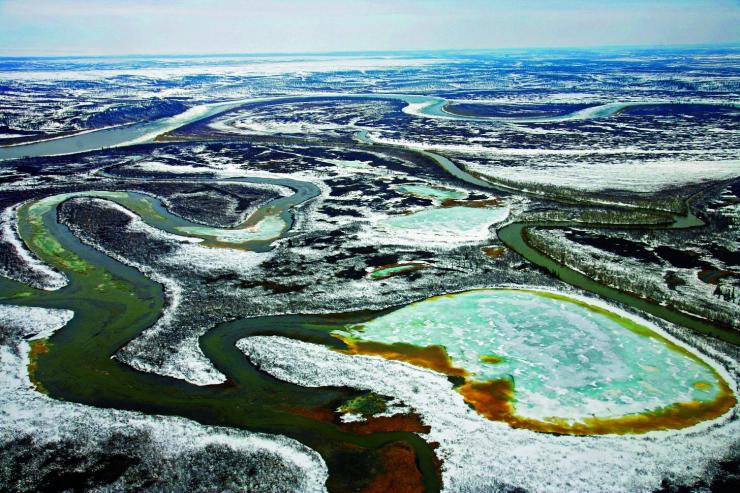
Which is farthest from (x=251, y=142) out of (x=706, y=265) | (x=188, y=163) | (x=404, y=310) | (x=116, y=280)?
(x=706, y=265)


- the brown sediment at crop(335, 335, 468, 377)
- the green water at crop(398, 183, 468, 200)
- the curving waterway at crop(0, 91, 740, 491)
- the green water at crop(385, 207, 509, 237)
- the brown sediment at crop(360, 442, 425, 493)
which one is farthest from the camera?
the green water at crop(398, 183, 468, 200)

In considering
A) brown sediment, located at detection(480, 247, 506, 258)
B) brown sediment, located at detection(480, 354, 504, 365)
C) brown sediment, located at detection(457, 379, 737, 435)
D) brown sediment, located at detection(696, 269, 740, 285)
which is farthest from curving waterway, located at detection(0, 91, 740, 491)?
brown sediment, located at detection(696, 269, 740, 285)

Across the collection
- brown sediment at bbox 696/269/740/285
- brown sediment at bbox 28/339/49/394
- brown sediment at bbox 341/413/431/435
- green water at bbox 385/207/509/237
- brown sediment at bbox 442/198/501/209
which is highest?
brown sediment at bbox 442/198/501/209

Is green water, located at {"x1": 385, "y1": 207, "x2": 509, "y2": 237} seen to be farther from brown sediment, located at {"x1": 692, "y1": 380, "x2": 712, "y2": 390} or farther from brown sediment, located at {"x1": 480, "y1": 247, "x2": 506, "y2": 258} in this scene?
brown sediment, located at {"x1": 692, "y1": 380, "x2": 712, "y2": 390}

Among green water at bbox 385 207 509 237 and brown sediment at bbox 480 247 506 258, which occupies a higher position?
green water at bbox 385 207 509 237

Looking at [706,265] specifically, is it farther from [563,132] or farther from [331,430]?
[563,132]

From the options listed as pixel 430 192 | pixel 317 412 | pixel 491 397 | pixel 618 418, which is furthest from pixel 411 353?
pixel 430 192

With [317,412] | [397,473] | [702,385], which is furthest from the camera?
[702,385]

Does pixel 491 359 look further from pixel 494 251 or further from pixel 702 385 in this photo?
pixel 494 251
